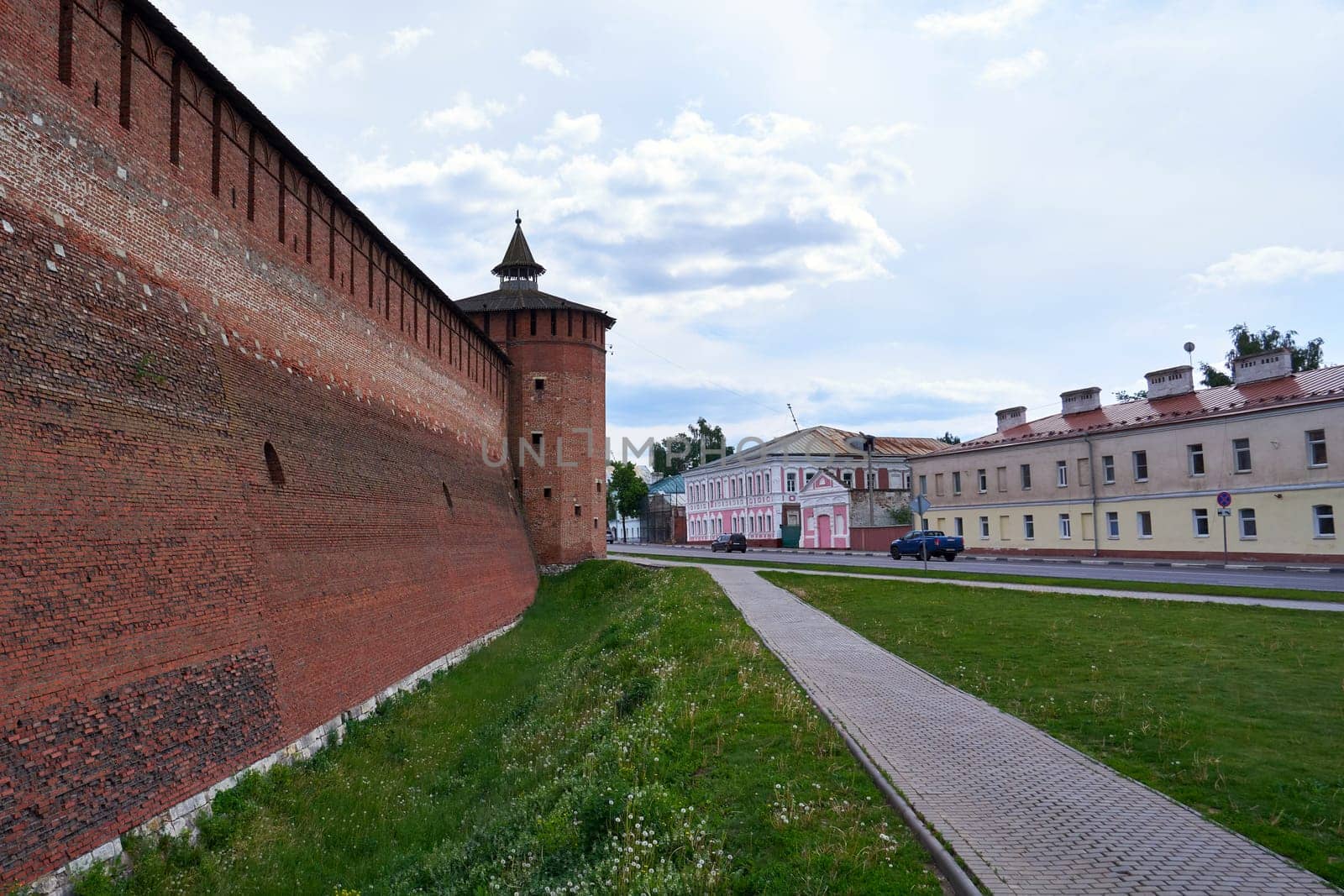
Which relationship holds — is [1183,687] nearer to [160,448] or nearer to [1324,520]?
[160,448]

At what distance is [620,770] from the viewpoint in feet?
25.0

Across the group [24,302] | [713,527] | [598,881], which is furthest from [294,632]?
[713,527]

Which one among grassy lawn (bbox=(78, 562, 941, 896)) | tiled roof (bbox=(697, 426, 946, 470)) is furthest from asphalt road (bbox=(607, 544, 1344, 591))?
tiled roof (bbox=(697, 426, 946, 470))

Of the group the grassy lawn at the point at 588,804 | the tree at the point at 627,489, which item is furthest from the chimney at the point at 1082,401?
the tree at the point at 627,489

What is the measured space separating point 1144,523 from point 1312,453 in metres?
6.96

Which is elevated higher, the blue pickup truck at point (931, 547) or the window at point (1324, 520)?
the window at point (1324, 520)

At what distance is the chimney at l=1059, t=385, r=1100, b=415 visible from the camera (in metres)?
38.9

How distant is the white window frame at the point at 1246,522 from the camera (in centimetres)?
2908

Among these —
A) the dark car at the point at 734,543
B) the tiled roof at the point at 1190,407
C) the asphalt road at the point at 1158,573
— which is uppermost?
the tiled roof at the point at 1190,407

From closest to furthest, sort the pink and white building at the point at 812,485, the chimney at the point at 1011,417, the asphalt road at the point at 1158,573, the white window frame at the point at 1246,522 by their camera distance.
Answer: the asphalt road at the point at 1158,573, the white window frame at the point at 1246,522, the chimney at the point at 1011,417, the pink and white building at the point at 812,485

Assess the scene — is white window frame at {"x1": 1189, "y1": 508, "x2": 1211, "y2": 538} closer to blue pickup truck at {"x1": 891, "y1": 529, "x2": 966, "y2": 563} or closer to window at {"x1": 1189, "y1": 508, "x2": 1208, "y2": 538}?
window at {"x1": 1189, "y1": 508, "x2": 1208, "y2": 538}

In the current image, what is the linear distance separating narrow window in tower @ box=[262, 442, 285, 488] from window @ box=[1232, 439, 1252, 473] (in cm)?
3053

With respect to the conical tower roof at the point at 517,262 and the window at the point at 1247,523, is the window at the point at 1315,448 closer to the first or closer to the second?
the window at the point at 1247,523

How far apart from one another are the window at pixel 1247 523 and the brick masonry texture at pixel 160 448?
2801cm
